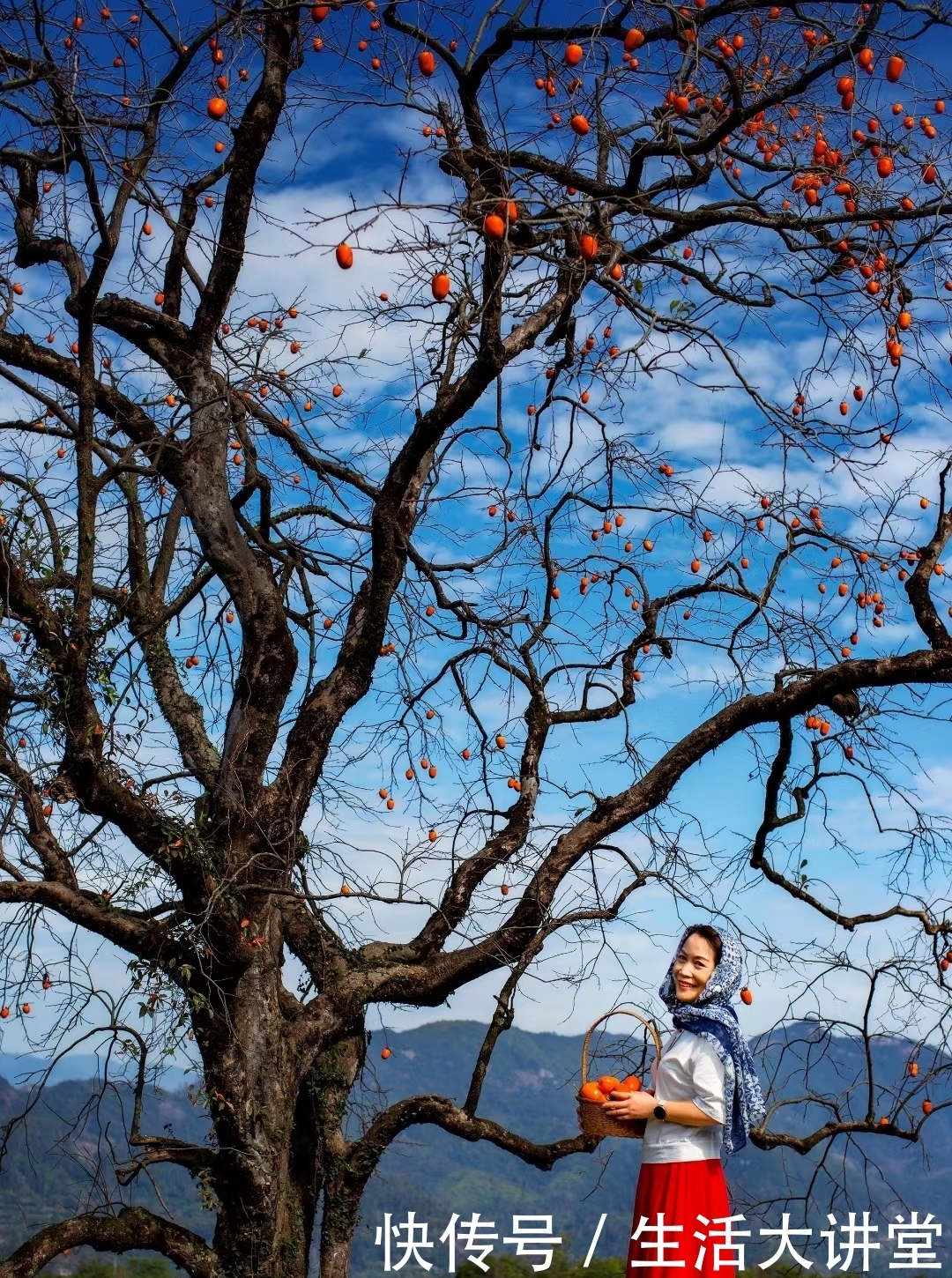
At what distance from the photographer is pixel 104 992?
4.72 meters

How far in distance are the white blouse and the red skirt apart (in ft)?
0.10

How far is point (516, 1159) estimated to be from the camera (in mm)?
57625

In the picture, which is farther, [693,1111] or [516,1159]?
[516,1159]

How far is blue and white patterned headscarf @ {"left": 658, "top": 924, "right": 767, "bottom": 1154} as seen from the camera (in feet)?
11.7

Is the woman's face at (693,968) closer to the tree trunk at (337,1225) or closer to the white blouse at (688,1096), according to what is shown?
the white blouse at (688,1096)

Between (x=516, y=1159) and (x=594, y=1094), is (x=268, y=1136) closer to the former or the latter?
(x=594, y=1094)

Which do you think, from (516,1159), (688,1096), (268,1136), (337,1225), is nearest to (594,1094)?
(688,1096)

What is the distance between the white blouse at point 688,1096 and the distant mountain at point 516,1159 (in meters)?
0.71

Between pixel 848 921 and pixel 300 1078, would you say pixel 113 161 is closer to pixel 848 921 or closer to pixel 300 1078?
pixel 300 1078

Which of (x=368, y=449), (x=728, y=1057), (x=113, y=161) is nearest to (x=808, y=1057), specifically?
(x=728, y=1057)

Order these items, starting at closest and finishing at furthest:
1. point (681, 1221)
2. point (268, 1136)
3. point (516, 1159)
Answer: point (681, 1221)
point (268, 1136)
point (516, 1159)

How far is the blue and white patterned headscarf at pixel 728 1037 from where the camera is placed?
3561mm

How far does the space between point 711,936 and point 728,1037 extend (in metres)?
0.29

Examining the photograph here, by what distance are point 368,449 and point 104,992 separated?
2.58 m
